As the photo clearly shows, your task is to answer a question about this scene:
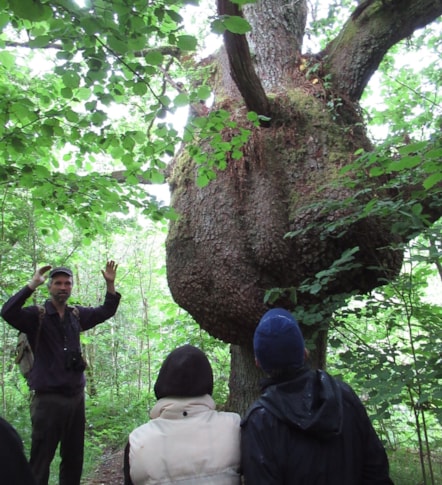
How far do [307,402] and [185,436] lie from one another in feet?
1.56

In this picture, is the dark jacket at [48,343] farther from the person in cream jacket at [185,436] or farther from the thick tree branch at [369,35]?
the thick tree branch at [369,35]

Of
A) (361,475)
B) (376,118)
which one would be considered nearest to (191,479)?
(361,475)

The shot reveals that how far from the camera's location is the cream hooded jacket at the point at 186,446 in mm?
1478

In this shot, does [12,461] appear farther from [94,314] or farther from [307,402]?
[94,314]

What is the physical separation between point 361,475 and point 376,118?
6105 millimetres

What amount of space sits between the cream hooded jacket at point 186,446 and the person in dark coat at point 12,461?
0.62 metres

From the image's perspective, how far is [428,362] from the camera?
8.70 feet

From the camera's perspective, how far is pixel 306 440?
4.91 feet

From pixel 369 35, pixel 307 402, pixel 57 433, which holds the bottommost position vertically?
pixel 57 433

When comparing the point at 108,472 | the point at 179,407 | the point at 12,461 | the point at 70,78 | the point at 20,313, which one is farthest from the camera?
the point at 108,472

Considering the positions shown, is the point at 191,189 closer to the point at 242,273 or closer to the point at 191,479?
the point at 242,273

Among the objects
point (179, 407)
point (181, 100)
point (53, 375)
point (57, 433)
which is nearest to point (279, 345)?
point (179, 407)

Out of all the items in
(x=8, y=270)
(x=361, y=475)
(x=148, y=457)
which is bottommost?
(x=361, y=475)

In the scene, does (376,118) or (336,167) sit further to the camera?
(376,118)
